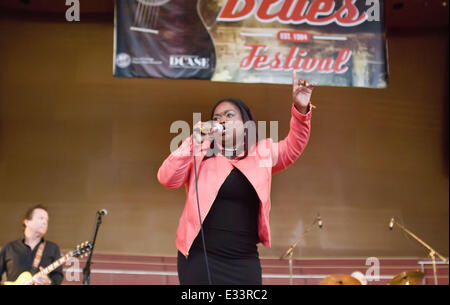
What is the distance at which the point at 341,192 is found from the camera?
19.7 feet

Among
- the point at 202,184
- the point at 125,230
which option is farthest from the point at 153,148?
the point at 202,184

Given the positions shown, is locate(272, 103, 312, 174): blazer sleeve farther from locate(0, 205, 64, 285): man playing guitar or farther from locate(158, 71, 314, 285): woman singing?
locate(0, 205, 64, 285): man playing guitar

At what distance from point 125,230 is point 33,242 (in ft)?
5.30

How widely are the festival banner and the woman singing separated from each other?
2.33 m

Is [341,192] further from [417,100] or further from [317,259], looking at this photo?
[417,100]

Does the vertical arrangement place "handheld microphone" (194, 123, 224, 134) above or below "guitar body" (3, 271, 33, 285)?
above

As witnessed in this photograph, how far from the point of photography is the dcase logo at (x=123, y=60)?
13.0ft

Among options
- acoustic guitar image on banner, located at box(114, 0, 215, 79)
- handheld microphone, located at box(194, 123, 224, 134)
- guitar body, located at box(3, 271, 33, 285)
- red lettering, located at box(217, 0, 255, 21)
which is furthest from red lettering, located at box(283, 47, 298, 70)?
guitar body, located at box(3, 271, 33, 285)

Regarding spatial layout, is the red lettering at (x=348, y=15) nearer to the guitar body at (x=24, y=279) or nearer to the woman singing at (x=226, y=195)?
the woman singing at (x=226, y=195)

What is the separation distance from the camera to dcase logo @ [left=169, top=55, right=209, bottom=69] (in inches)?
163

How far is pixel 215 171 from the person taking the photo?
1722mm

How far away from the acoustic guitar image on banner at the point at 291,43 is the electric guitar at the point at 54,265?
1.85m

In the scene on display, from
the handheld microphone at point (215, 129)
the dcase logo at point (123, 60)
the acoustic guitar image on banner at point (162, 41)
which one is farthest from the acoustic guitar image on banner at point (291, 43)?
the handheld microphone at point (215, 129)
